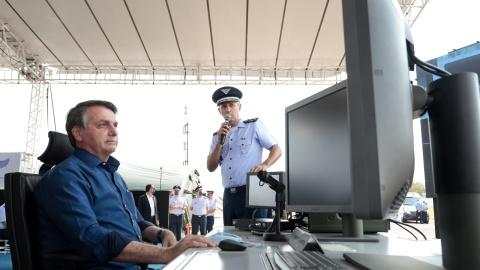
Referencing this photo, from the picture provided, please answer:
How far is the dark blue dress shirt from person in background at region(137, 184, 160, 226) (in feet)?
21.3

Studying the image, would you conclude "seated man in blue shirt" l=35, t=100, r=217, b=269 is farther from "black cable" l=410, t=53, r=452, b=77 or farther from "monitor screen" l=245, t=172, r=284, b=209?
"black cable" l=410, t=53, r=452, b=77

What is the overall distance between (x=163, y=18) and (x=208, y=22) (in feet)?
2.33

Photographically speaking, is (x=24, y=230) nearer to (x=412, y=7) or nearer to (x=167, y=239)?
(x=167, y=239)

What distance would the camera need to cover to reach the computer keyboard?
646 millimetres

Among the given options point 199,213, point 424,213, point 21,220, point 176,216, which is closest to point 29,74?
point 176,216

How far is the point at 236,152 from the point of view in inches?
99.9

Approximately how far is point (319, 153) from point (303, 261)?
52 cm

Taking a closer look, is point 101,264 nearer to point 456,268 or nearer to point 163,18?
point 456,268

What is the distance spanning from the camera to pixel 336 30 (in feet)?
21.0

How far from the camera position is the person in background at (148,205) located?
26.0 feet

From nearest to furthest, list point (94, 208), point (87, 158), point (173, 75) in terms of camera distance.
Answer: point (94, 208), point (87, 158), point (173, 75)

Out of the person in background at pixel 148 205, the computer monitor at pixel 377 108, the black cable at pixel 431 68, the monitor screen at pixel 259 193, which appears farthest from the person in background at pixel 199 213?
the computer monitor at pixel 377 108

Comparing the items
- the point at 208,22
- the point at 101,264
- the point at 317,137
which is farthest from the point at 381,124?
the point at 208,22

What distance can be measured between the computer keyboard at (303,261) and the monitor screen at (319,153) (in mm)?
244
